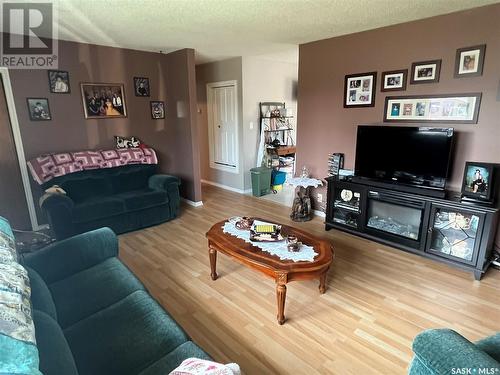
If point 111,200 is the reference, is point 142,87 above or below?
above

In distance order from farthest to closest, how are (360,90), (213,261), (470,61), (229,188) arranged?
(229,188) → (360,90) → (470,61) → (213,261)

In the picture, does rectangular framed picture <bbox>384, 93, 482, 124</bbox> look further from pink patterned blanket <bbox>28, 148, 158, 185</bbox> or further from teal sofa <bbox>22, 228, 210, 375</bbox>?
pink patterned blanket <bbox>28, 148, 158, 185</bbox>

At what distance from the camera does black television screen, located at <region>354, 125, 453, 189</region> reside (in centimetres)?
283

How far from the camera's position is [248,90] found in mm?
5109

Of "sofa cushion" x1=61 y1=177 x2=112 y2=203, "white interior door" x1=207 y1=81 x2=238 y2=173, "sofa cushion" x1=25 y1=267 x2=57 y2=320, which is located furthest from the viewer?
"white interior door" x1=207 y1=81 x2=238 y2=173

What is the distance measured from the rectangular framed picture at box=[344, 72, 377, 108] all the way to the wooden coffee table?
6.57ft

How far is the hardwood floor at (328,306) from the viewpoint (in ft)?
5.96

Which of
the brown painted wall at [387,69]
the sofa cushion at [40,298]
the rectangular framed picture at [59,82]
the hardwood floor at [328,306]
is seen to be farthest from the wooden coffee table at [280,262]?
the rectangular framed picture at [59,82]

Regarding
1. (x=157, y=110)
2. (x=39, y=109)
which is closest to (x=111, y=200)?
(x=39, y=109)

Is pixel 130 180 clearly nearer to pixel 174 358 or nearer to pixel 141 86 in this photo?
pixel 141 86

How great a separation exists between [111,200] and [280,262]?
2.46m

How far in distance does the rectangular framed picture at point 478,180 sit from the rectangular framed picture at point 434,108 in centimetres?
48

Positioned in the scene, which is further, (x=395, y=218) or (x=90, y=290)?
(x=395, y=218)

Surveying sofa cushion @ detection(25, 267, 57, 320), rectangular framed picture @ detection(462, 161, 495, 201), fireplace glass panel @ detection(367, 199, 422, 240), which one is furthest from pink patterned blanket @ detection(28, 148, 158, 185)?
rectangular framed picture @ detection(462, 161, 495, 201)
